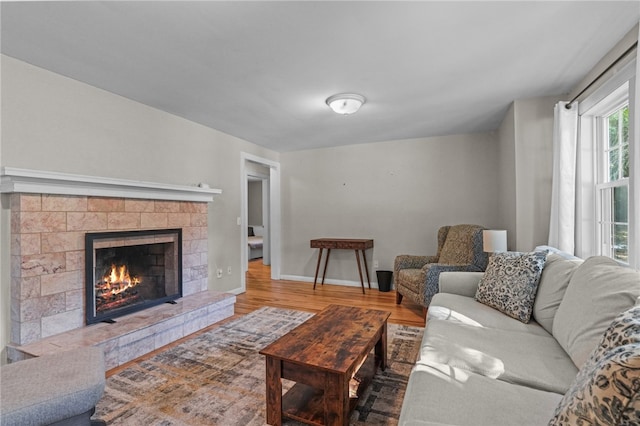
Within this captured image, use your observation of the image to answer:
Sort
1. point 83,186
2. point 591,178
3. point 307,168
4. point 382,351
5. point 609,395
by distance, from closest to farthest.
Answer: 1. point 609,395
2. point 382,351
3. point 83,186
4. point 591,178
5. point 307,168

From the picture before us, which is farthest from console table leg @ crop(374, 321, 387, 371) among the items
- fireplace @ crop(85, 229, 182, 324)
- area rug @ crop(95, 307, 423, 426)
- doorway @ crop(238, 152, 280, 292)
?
doorway @ crop(238, 152, 280, 292)

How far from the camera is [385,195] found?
4.73 meters

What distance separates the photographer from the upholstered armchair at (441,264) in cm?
314

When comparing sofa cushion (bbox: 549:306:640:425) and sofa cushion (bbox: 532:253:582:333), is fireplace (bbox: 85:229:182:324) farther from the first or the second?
sofa cushion (bbox: 532:253:582:333)

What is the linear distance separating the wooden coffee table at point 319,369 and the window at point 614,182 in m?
1.99

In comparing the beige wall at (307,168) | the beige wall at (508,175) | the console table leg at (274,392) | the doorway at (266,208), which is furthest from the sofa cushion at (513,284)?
the doorway at (266,208)

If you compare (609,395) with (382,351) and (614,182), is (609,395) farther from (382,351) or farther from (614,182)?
(614,182)

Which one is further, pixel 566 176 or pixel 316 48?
pixel 566 176

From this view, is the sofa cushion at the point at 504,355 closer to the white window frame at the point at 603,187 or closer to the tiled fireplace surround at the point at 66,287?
the white window frame at the point at 603,187

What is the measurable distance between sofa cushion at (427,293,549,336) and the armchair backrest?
1020mm

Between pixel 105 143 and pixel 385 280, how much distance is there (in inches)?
148

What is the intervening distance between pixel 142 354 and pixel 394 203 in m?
3.63

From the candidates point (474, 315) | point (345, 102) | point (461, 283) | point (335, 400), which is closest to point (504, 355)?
point (474, 315)

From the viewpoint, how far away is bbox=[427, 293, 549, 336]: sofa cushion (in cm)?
185
